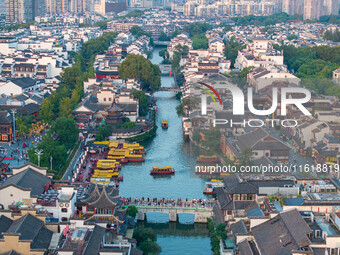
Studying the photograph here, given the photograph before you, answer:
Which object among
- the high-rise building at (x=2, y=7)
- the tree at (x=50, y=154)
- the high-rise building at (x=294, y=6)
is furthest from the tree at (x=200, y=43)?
the high-rise building at (x=294, y=6)

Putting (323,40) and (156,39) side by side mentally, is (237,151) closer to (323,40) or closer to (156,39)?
(323,40)

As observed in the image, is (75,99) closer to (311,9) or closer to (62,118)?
(62,118)

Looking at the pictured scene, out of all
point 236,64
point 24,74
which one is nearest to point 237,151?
point 24,74

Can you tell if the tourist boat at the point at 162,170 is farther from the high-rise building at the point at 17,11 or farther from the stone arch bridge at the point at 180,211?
the high-rise building at the point at 17,11

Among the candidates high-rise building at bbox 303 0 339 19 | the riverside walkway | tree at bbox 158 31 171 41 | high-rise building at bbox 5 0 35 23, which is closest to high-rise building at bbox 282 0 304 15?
high-rise building at bbox 303 0 339 19

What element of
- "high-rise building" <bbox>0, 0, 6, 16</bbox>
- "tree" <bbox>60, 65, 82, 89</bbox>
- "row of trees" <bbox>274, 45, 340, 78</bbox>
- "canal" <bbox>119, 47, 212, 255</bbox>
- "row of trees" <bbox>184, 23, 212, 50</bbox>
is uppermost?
"high-rise building" <bbox>0, 0, 6, 16</bbox>

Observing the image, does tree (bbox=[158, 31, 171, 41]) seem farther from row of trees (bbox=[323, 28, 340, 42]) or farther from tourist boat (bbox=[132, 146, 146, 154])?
tourist boat (bbox=[132, 146, 146, 154])
